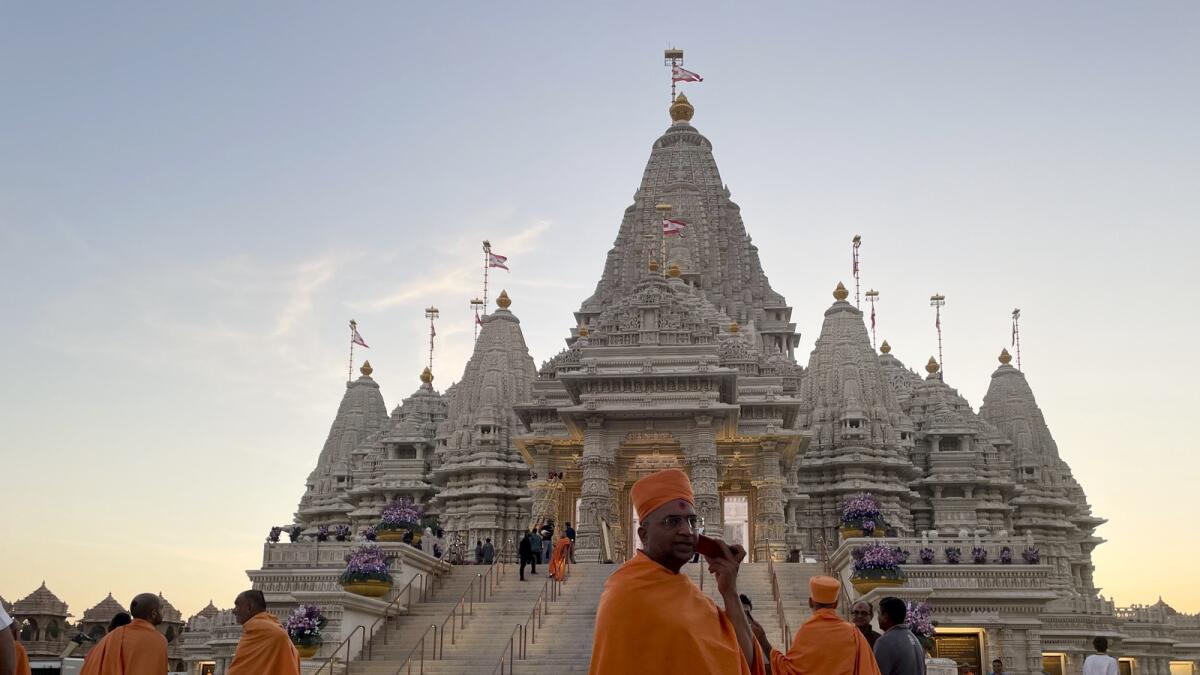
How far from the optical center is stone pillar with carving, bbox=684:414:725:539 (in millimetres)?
40312

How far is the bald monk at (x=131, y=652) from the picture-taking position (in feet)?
33.1

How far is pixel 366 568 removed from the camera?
27.1 meters

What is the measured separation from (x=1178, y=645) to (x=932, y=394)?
57.1ft

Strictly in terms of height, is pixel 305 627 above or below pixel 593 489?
below

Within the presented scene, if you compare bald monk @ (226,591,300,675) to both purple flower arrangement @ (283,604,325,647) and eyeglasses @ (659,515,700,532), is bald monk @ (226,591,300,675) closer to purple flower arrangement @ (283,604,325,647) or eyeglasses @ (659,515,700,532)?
eyeglasses @ (659,515,700,532)

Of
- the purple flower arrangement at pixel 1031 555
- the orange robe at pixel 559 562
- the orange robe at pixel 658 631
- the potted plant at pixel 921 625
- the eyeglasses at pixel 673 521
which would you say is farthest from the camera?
the orange robe at pixel 559 562

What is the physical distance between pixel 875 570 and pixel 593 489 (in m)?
14.7

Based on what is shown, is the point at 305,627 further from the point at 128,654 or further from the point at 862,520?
the point at 128,654

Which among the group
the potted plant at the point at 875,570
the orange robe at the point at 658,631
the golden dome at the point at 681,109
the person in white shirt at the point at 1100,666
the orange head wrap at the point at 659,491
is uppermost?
the golden dome at the point at 681,109

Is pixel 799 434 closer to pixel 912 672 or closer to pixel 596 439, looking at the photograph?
pixel 596 439

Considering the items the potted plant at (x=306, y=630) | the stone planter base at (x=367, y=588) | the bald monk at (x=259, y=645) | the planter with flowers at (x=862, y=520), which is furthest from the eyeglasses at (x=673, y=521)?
the planter with flowers at (x=862, y=520)

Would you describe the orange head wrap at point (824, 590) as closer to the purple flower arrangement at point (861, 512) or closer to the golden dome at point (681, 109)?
the purple flower arrangement at point (861, 512)

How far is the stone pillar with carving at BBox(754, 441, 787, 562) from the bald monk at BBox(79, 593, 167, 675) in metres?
32.6

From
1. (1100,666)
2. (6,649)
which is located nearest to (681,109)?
(1100,666)
